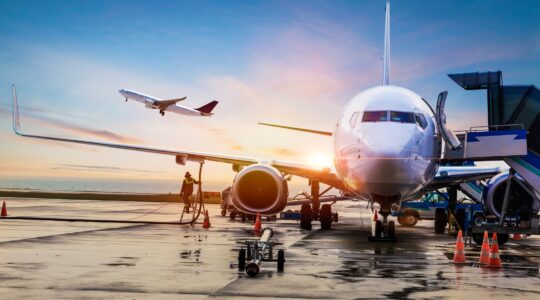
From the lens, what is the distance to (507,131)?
1360 cm

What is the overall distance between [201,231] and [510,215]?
8795 mm

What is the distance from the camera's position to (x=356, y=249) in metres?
12.9

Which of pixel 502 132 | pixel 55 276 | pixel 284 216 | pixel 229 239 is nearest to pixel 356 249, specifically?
pixel 229 239

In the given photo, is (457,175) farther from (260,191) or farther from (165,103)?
(165,103)

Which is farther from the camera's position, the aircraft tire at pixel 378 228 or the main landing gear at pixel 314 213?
the main landing gear at pixel 314 213

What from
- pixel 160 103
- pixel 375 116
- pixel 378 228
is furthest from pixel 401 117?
pixel 160 103

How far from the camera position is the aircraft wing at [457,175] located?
55.7ft

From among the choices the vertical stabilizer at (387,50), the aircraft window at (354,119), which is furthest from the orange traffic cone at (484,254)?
the vertical stabilizer at (387,50)

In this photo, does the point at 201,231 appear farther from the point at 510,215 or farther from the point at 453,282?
the point at 453,282

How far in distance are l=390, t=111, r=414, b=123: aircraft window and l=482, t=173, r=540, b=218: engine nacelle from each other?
187 inches

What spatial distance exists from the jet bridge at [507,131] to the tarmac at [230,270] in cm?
214

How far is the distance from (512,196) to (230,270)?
10705 mm

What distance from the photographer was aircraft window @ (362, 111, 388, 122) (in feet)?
42.0

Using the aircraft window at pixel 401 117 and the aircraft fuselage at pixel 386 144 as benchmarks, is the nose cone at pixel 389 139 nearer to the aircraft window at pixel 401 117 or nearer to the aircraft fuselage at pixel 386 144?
the aircraft fuselage at pixel 386 144
